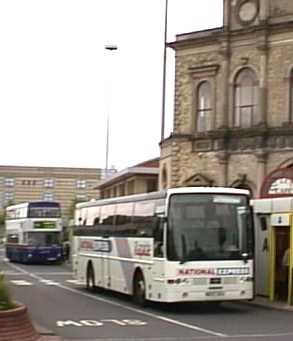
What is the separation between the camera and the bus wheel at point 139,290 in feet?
85.2

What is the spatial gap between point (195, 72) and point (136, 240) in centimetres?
2808

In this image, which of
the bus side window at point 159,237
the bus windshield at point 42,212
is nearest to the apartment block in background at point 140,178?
the bus windshield at point 42,212

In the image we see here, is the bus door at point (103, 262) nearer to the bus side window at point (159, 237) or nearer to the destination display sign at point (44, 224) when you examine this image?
the bus side window at point (159, 237)

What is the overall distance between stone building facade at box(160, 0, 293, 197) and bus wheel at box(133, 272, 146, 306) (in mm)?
22548

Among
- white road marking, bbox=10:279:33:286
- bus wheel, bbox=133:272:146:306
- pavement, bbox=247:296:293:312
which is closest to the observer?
bus wheel, bbox=133:272:146:306

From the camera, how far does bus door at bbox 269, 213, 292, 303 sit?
27.2 metres

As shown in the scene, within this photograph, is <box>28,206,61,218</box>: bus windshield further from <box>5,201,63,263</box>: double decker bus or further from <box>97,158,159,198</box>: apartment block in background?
<box>97,158,159,198</box>: apartment block in background

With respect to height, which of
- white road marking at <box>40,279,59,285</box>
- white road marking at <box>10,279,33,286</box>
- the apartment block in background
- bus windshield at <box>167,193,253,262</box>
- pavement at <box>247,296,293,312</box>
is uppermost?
the apartment block in background

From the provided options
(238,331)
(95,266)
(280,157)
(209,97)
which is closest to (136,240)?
(95,266)

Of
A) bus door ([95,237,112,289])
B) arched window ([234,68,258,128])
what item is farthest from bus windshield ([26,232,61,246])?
bus door ([95,237,112,289])

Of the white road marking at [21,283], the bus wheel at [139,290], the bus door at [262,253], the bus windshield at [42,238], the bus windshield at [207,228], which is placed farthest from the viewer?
the bus windshield at [42,238]

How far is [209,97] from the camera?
53.2m

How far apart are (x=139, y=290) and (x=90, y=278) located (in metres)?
6.43

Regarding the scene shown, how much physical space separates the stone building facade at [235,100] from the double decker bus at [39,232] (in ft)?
28.0
